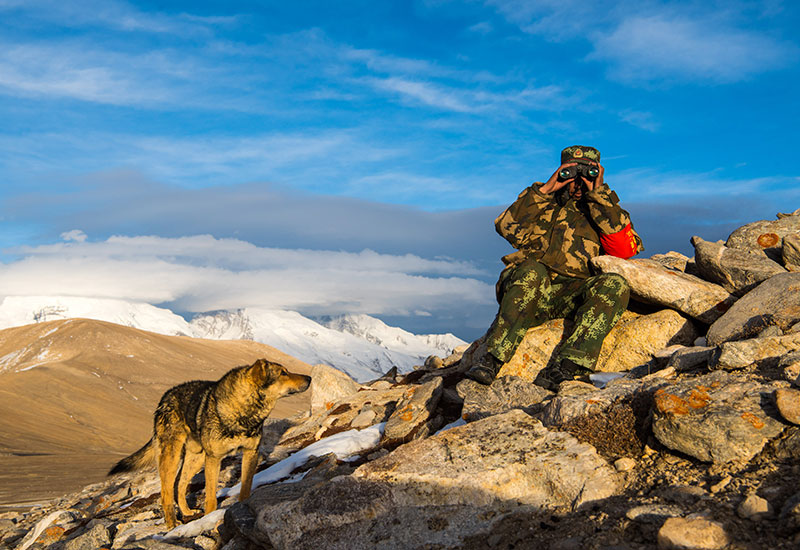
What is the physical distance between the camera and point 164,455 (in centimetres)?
923

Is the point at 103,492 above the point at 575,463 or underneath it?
underneath

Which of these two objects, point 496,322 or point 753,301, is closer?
point 753,301

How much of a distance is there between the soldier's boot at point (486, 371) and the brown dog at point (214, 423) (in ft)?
8.13

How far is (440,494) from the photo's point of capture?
5.40m

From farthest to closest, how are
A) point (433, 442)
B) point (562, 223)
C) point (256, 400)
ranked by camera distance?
1. point (562, 223)
2. point (256, 400)
3. point (433, 442)

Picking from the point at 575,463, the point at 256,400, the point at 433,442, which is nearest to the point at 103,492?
the point at 256,400

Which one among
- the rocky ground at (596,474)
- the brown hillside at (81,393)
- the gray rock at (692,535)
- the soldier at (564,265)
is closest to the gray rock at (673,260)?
the soldier at (564,265)

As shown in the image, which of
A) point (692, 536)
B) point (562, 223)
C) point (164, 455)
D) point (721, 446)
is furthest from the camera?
point (562, 223)

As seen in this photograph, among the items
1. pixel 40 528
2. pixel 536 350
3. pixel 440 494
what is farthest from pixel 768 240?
pixel 40 528

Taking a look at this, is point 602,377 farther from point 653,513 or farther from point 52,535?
point 52,535

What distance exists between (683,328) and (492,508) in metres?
6.11

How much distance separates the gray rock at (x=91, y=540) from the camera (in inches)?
331

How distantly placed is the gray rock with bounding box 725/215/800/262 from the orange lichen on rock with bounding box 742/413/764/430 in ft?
23.8

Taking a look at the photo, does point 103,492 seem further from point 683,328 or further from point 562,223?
point 683,328
